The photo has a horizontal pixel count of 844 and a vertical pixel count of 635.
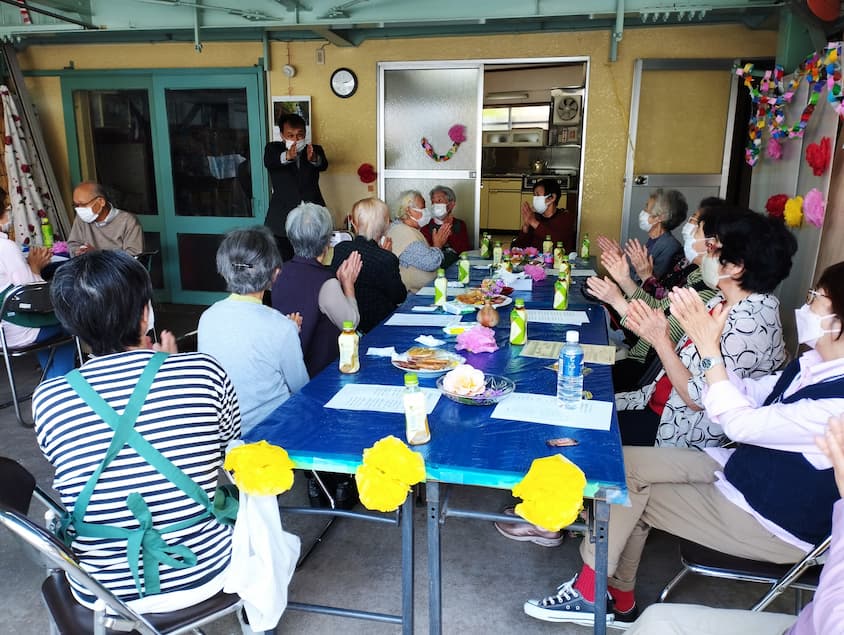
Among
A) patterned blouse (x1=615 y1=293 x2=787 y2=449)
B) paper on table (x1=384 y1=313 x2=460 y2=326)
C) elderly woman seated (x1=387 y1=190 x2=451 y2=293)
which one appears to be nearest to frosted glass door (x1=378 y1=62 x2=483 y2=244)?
elderly woman seated (x1=387 y1=190 x2=451 y2=293)

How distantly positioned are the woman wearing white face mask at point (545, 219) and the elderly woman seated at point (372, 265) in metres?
2.22

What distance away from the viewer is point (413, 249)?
4078 millimetres

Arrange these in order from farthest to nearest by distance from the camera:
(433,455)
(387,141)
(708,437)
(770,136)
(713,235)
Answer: (387,141) → (770,136) → (713,235) → (708,437) → (433,455)

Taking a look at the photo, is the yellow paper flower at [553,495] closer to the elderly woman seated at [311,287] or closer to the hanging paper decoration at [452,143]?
the elderly woman seated at [311,287]

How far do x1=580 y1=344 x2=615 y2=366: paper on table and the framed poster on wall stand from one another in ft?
14.3

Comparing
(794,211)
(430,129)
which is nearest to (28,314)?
(430,129)

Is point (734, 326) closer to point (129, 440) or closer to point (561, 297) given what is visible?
point (561, 297)

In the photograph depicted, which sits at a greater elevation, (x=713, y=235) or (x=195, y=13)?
(x=195, y=13)

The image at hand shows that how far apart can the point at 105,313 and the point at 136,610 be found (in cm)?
69

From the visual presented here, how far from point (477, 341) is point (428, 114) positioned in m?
4.02

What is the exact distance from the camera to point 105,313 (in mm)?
1495

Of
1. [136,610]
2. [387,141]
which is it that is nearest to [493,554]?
A: [136,610]

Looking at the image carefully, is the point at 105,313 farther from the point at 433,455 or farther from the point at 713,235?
the point at 713,235

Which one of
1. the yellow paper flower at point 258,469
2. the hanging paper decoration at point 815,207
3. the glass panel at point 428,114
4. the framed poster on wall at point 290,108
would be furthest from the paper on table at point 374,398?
the framed poster on wall at point 290,108
